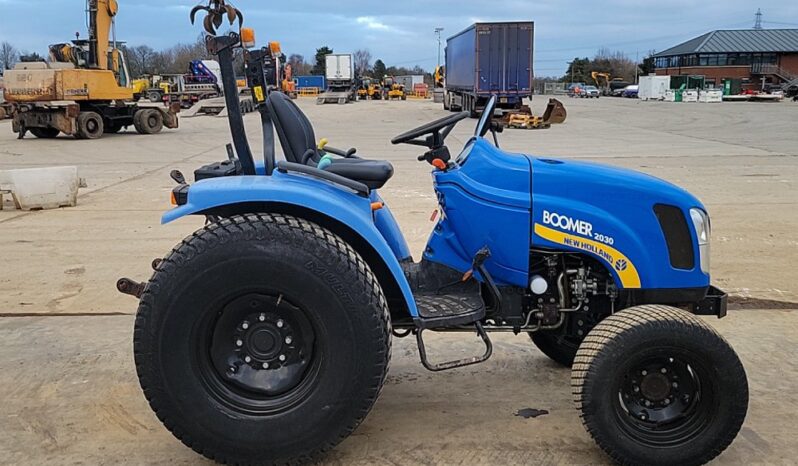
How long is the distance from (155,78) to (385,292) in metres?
57.1

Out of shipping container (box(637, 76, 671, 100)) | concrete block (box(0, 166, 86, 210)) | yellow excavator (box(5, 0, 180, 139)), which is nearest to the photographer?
concrete block (box(0, 166, 86, 210))

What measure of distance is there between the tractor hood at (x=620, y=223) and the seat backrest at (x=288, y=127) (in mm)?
1139

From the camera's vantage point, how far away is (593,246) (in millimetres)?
3254

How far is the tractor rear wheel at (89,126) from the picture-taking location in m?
20.4

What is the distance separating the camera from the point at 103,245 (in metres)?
7.37

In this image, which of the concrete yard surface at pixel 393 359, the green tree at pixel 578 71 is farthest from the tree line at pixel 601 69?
the concrete yard surface at pixel 393 359

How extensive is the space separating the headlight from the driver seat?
4.65 feet

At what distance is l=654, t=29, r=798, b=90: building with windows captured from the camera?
250ft

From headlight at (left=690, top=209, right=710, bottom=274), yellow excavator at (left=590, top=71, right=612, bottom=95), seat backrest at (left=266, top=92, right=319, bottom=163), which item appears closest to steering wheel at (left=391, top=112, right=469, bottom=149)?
seat backrest at (left=266, top=92, right=319, bottom=163)

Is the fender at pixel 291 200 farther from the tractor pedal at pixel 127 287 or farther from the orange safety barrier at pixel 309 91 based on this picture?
the orange safety barrier at pixel 309 91

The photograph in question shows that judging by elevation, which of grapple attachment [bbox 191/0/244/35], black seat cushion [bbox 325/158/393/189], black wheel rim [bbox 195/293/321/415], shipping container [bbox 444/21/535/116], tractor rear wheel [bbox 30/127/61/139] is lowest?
black wheel rim [bbox 195/293/321/415]

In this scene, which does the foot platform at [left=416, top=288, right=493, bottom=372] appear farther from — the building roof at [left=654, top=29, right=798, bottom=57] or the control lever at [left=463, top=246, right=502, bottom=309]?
the building roof at [left=654, top=29, right=798, bottom=57]

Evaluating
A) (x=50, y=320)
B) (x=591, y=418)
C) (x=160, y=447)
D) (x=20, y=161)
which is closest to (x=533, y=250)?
(x=591, y=418)

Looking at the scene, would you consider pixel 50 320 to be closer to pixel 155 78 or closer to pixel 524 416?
pixel 524 416
